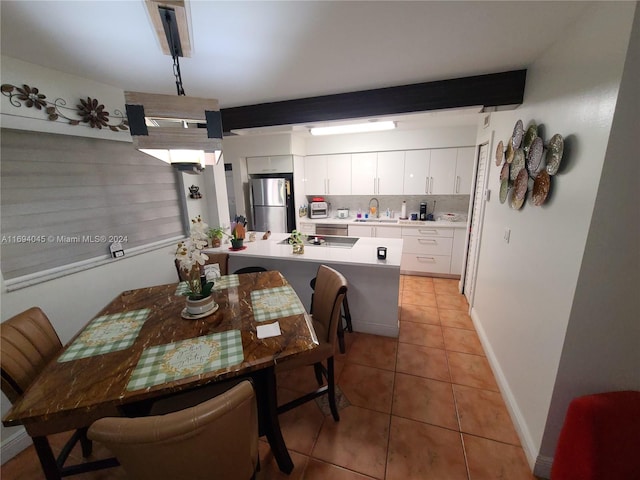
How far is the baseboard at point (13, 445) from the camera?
4.95 ft

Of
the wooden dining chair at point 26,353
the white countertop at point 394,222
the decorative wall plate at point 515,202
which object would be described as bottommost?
the wooden dining chair at point 26,353

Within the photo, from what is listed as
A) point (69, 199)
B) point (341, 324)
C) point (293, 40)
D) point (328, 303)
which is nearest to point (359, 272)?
point (341, 324)

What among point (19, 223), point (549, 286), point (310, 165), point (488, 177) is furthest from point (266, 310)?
point (310, 165)

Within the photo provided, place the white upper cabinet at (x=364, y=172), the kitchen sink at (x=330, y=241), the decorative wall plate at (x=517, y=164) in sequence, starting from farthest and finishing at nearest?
the white upper cabinet at (x=364, y=172) → the kitchen sink at (x=330, y=241) → the decorative wall plate at (x=517, y=164)

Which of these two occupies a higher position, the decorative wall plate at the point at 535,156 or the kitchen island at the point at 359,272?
the decorative wall plate at the point at 535,156

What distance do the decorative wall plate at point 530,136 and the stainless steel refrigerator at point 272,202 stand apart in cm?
348

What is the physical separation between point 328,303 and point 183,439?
111 cm

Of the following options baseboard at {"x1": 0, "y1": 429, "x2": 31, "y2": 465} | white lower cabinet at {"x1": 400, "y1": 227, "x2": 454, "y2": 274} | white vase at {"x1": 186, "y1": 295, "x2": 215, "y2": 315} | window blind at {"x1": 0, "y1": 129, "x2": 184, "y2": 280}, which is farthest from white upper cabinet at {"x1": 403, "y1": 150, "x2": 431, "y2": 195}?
baseboard at {"x1": 0, "y1": 429, "x2": 31, "y2": 465}

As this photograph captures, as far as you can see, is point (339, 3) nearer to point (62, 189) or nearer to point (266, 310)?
point (266, 310)

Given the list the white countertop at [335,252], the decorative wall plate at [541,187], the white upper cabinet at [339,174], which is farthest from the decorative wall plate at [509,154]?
the white upper cabinet at [339,174]

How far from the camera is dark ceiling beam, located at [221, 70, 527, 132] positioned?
75.9 inches

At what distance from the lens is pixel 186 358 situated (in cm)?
119

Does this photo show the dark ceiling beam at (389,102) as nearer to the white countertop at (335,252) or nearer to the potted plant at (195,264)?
the white countertop at (335,252)

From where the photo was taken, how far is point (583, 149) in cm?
114
